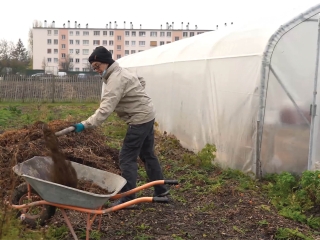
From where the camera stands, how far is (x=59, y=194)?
11.8 feet

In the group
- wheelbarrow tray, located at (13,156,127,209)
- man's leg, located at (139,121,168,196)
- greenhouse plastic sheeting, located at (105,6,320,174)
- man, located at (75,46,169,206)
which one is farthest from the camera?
greenhouse plastic sheeting, located at (105,6,320,174)

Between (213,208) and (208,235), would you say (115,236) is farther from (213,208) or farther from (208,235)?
(213,208)

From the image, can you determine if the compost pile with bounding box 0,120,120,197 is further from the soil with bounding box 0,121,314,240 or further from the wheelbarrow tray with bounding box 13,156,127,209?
the wheelbarrow tray with bounding box 13,156,127,209

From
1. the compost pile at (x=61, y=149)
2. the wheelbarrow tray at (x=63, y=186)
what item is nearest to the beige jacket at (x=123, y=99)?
the wheelbarrow tray at (x=63, y=186)

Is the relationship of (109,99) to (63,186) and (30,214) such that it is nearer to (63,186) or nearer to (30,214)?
(63,186)

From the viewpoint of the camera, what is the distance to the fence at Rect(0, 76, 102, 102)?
73.5 feet

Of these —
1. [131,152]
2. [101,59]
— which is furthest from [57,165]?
[101,59]

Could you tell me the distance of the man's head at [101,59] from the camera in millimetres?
4699

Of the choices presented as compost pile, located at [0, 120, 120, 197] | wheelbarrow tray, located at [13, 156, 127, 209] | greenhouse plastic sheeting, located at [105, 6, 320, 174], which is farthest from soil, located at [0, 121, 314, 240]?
greenhouse plastic sheeting, located at [105, 6, 320, 174]

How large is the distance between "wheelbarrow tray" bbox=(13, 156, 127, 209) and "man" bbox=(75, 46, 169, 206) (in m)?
0.55

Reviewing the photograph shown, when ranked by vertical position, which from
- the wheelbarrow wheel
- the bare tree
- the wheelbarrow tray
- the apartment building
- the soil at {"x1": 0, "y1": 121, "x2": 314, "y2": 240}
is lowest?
the soil at {"x1": 0, "y1": 121, "x2": 314, "y2": 240}

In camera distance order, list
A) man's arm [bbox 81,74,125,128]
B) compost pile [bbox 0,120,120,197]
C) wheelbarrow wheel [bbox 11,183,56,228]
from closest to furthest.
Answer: wheelbarrow wheel [bbox 11,183,56,228] → man's arm [bbox 81,74,125,128] → compost pile [bbox 0,120,120,197]

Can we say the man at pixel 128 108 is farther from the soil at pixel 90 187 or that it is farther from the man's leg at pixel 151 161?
the soil at pixel 90 187

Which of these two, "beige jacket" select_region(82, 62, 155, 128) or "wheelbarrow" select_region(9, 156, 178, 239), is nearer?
"wheelbarrow" select_region(9, 156, 178, 239)
